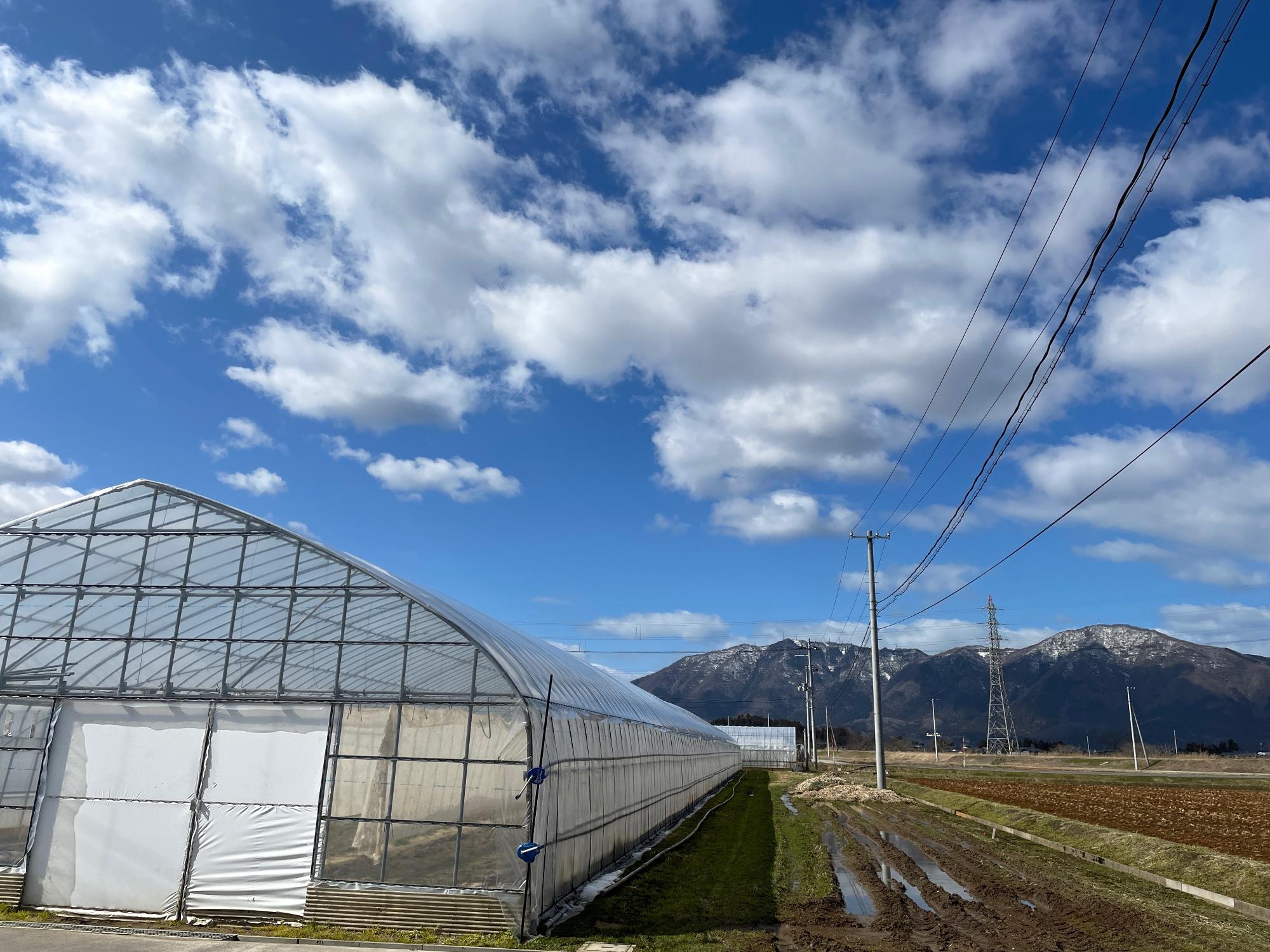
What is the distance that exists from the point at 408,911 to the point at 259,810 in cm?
361

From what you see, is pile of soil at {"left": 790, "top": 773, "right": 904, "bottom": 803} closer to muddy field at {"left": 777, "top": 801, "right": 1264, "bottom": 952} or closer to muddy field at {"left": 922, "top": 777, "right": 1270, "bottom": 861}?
muddy field at {"left": 922, "top": 777, "right": 1270, "bottom": 861}

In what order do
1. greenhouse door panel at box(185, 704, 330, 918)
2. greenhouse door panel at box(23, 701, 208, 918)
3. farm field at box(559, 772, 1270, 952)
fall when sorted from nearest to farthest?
farm field at box(559, 772, 1270, 952) < greenhouse door panel at box(185, 704, 330, 918) < greenhouse door panel at box(23, 701, 208, 918)

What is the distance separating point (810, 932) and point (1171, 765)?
103242 mm

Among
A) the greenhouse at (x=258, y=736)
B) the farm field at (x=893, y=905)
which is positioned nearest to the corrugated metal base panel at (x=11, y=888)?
the greenhouse at (x=258, y=736)

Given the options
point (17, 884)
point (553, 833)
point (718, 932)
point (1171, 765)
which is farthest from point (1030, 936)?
point (1171, 765)

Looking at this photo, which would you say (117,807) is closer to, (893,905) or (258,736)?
(258,736)

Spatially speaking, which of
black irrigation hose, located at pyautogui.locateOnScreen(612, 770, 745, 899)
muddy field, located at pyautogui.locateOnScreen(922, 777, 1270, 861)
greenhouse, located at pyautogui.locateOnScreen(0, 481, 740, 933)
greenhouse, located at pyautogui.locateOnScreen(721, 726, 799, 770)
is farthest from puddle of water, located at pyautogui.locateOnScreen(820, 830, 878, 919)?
greenhouse, located at pyautogui.locateOnScreen(721, 726, 799, 770)

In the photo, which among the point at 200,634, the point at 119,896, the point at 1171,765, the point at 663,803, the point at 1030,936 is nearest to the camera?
the point at 1030,936

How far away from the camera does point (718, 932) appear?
14.5 metres

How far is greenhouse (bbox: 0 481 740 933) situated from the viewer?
1441 cm

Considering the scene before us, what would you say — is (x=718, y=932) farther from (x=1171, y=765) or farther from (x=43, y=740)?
(x=1171, y=765)

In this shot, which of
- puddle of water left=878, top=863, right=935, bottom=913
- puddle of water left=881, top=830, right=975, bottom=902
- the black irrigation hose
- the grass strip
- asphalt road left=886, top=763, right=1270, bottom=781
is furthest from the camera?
asphalt road left=886, top=763, right=1270, bottom=781

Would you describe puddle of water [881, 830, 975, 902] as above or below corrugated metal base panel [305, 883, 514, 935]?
below

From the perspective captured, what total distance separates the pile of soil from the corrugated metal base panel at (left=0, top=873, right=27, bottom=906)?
123ft
